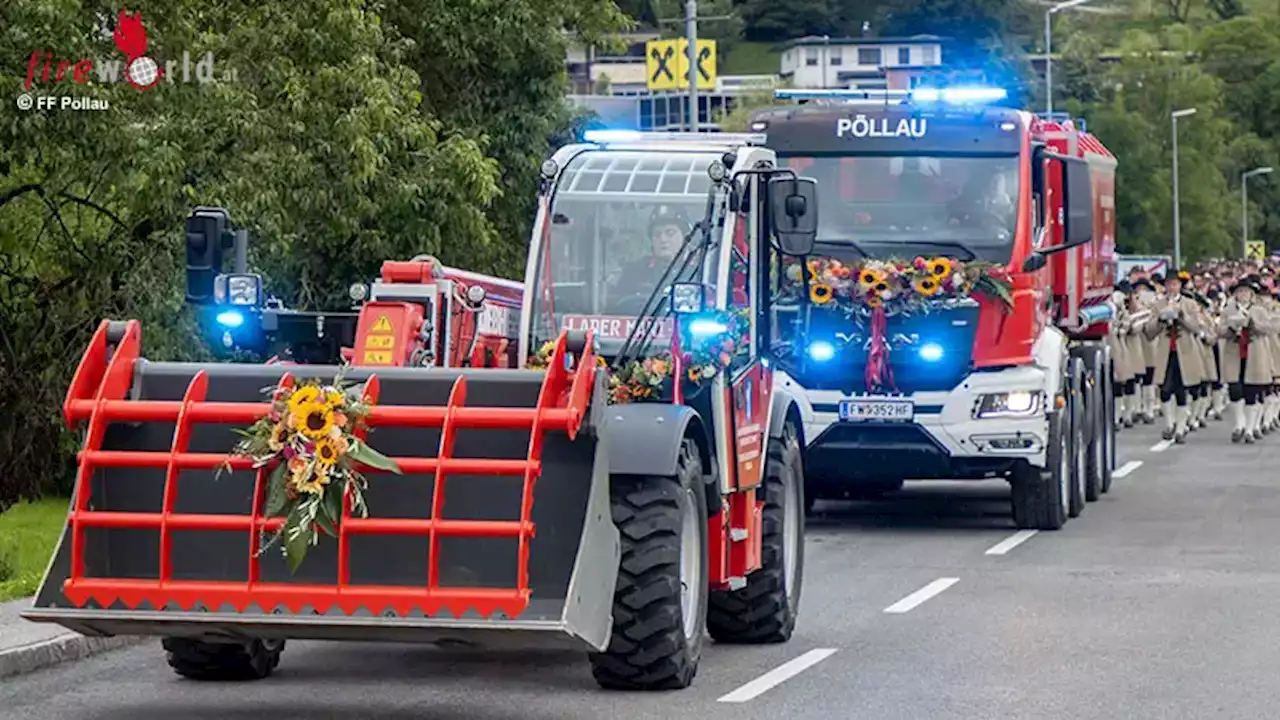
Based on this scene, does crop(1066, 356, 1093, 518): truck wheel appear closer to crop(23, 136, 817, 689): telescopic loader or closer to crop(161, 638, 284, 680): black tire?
crop(23, 136, 817, 689): telescopic loader

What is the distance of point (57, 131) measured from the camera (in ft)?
68.1

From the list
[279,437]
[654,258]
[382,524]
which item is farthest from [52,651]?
[654,258]

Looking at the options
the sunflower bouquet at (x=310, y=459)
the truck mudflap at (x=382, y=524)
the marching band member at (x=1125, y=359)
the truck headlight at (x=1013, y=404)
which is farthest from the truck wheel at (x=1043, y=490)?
the marching band member at (x=1125, y=359)

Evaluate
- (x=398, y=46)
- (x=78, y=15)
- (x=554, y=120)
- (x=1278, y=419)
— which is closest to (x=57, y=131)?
(x=78, y=15)

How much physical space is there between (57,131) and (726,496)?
995cm

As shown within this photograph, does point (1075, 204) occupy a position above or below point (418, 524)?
above

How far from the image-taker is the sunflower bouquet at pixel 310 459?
10188mm

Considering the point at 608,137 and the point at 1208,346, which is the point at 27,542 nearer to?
the point at 608,137

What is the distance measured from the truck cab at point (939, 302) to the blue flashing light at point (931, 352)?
0.06 ft

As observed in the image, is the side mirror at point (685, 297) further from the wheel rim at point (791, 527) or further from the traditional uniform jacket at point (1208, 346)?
the traditional uniform jacket at point (1208, 346)

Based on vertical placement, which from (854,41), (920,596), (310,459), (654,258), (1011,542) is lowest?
(1011,542)

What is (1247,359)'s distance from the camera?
33.7 meters

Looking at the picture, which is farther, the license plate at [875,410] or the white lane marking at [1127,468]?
the white lane marking at [1127,468]

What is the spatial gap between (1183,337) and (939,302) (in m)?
15.3
